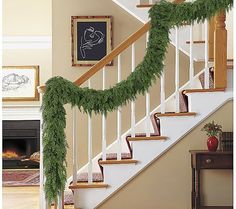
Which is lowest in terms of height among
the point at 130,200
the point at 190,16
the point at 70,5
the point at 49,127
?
the point at 130,200

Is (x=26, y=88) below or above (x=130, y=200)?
above

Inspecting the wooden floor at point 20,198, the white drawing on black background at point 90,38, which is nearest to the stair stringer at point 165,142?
the wooden floor at point 20,198

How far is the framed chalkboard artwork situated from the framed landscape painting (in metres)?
4.03

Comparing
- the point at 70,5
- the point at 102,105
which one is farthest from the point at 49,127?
the point at 70,5

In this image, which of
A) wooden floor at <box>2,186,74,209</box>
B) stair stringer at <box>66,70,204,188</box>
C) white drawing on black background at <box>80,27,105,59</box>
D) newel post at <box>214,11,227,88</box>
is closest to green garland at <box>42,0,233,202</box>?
newel post at <box>214,11,227,88</box>

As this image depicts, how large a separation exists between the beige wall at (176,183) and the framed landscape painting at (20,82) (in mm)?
5503

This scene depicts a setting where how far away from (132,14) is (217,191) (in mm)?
2285

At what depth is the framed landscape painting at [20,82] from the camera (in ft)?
33.1

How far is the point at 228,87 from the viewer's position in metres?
4.93

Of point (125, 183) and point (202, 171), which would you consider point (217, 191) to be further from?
point (125, 183)

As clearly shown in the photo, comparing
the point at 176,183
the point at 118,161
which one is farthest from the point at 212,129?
the point at 118,161

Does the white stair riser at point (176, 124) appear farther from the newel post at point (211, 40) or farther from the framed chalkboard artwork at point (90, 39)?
the framed chalkboard artwork at point (90, 39)

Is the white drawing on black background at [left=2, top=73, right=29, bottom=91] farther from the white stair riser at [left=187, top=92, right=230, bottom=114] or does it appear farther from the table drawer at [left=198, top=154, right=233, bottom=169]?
the table drawer at [left=198, top=154, right=233, bottom=169]

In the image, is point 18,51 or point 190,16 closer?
point 190,16
